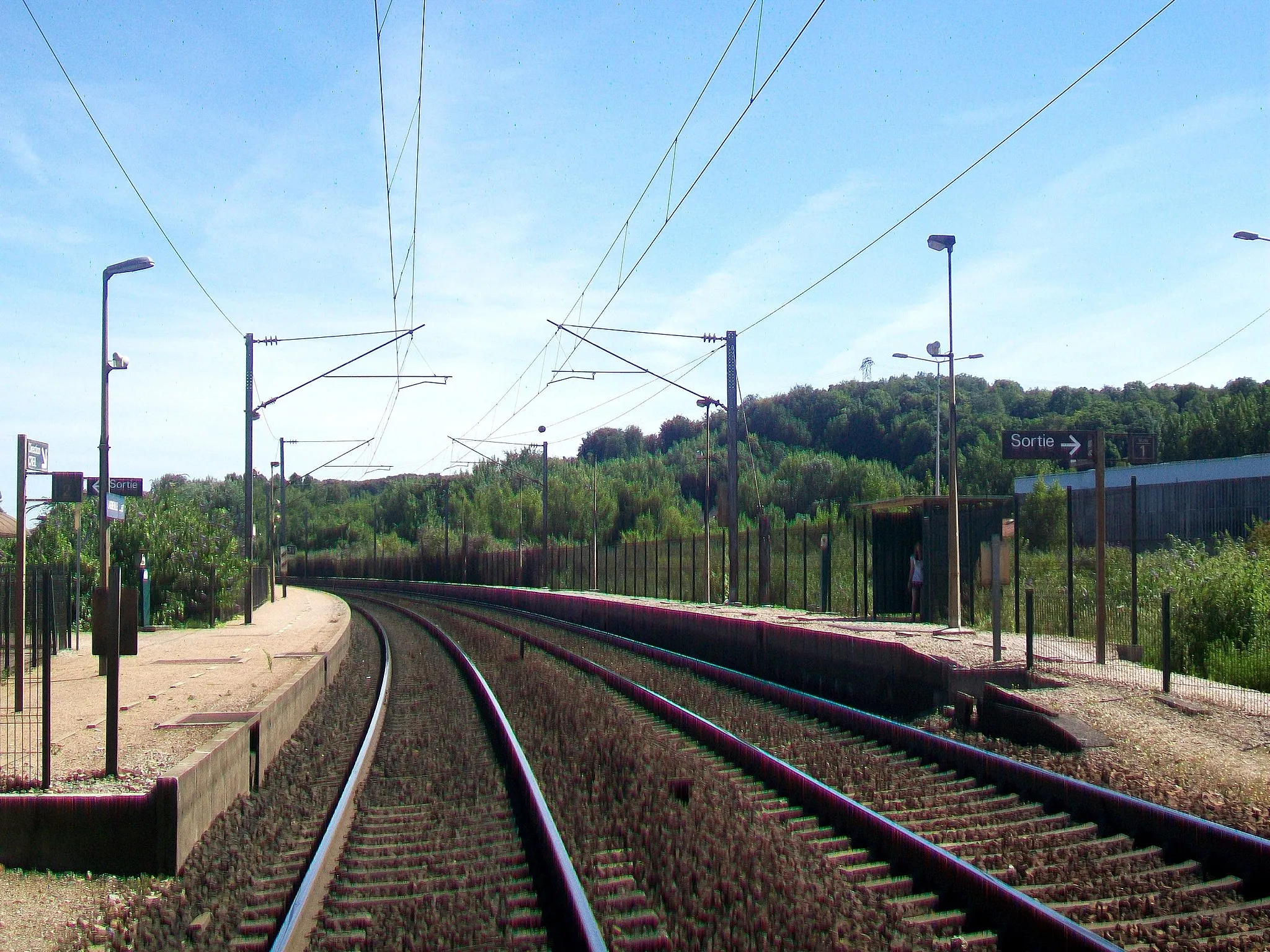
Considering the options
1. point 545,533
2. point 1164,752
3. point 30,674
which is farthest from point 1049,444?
point 545,533

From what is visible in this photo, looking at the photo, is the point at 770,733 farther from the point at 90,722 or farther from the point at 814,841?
the point at 90,722

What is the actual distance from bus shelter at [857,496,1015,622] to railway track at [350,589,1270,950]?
11.4 m

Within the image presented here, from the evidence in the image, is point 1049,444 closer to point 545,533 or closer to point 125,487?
point 125,487

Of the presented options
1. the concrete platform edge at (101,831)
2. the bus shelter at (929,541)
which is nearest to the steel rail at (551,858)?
the concrete platform edge at (101,831)

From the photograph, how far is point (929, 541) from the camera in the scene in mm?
23453

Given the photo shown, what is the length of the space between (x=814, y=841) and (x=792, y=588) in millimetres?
28824

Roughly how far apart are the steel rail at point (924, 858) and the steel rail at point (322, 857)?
3.65 meters

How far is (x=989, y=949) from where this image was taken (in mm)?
5750

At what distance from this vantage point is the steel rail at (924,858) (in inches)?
220

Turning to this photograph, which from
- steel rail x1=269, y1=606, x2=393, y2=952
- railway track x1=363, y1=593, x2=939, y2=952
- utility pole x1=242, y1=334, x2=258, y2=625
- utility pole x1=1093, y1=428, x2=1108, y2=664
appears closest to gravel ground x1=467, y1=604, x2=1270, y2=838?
utility pole x1=1093, y1=428, x2=1108, y2=664

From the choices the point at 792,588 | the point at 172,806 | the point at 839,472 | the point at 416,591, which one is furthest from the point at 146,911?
the point at 839,472

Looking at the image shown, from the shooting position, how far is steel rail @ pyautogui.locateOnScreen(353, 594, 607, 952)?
18.9 ft

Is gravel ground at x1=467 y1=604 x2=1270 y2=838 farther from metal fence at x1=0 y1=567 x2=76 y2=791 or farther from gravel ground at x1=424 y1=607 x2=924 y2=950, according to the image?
metal fence at x1=0 y1=567 x2=76 y2=791

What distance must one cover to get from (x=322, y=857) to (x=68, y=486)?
36.0 feet
